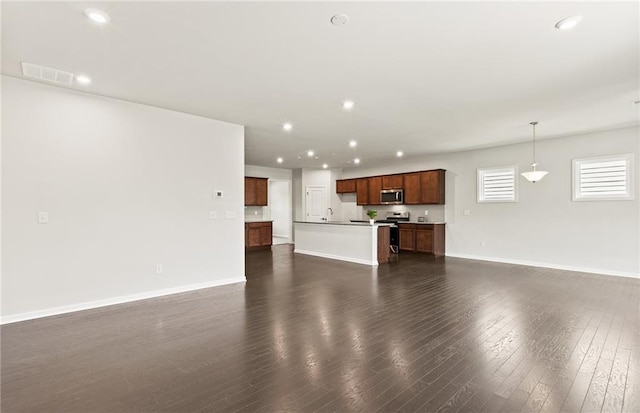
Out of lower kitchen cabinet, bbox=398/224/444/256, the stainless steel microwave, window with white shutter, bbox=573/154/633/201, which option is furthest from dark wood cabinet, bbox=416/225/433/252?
window with white shutter, bbox=573/154/633/201

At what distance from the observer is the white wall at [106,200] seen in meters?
3.53

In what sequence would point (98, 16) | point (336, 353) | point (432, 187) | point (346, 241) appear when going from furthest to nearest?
point (432, 187), point (346, 241), point (336, 353), point (98, 16)

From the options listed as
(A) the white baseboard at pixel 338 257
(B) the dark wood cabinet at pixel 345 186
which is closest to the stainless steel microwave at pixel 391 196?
(B) the dark wood cabinet at pixel 345 186

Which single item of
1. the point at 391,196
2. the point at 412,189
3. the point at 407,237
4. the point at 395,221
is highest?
the point at 412,189

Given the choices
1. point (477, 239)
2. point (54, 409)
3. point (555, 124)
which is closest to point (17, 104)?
point (54, 409)

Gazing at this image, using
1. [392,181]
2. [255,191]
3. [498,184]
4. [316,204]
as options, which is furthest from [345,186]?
[498,184]

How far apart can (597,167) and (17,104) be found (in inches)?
364

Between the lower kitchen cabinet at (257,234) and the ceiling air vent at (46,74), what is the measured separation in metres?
6.42

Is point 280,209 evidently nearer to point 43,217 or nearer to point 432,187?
point 432,187

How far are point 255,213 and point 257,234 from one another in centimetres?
88

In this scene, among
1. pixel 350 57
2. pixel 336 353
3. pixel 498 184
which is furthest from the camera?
pixel 498 184

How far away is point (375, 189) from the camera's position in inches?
388

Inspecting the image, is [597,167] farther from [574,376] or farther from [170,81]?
[170,81]

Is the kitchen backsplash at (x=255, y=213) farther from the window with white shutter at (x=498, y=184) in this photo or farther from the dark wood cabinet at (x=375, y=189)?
the window with white shutter at (x=498, y=184)
